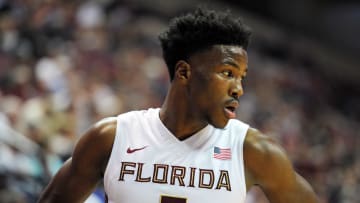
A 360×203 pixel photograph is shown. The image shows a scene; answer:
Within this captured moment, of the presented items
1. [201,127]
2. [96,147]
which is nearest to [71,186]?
[96,147]

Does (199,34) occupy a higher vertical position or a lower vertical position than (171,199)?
higher

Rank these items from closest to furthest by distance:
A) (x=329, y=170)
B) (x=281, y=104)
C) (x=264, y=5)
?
1. (x=329, y=170)
2. (x=281, y=104)
3. (x=264, y=5)

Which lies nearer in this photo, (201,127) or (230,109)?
(230,109)

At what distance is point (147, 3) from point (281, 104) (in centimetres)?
355

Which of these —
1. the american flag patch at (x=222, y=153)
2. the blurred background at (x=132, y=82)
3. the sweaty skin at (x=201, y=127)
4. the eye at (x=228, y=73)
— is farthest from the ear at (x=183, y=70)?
the blurred background at (x=132, y=82)

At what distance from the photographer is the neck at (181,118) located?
3.48m

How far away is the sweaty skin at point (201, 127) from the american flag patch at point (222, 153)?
0.08 metres

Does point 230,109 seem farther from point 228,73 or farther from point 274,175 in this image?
point 274,175

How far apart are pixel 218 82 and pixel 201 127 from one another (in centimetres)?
31

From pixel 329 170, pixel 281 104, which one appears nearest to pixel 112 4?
pixel 281 104

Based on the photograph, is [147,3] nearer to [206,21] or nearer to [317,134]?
[317,134]

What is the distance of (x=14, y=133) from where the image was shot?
21.3ft

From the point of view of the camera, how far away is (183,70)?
11.4 ft

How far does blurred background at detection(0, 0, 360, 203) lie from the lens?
719cm
